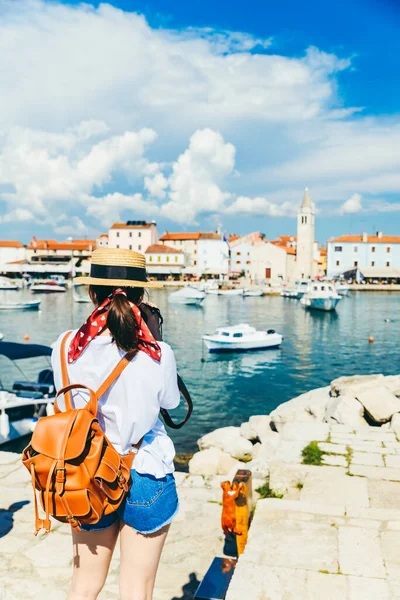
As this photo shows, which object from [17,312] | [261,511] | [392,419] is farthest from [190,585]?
[17,312]

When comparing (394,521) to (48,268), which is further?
(48,268)

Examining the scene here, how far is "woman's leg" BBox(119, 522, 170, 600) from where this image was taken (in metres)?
2.02

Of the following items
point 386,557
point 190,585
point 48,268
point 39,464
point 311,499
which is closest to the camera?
point 39,464

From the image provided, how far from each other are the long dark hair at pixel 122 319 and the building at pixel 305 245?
93491 mm

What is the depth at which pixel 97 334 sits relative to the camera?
1998 mm

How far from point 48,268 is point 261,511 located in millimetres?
96173

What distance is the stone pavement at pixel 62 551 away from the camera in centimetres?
385

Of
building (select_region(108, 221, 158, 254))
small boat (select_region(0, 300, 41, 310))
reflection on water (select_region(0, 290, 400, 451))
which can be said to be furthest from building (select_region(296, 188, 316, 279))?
small boat (select_region(0, 300, 41, 310))

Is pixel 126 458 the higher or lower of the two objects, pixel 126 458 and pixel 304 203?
the lower

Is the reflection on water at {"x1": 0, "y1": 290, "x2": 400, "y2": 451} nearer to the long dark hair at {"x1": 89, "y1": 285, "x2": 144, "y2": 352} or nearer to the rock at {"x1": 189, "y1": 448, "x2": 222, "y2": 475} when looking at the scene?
the rock at {"x1": 189, "y1": 448, "x2": 222, "y2": 475}

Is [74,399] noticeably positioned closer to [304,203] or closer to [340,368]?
[340,368]

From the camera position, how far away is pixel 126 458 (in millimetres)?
1977

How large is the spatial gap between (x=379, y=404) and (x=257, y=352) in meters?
19.4

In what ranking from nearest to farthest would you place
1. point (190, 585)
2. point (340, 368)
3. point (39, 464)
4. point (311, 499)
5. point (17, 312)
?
point (39, 464) → point (190, 585) → point (311, 499) → point (340, 368) → point (17, 312)
